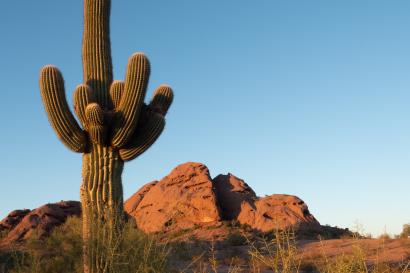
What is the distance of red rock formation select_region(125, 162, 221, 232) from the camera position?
2492 cm

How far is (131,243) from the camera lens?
6801 millimetres

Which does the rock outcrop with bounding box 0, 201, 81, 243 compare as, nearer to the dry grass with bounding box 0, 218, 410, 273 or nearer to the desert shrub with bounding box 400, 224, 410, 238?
the dry grass with bounding box 0, 218, 410, 273

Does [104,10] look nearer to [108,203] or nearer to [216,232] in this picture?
[108,203]

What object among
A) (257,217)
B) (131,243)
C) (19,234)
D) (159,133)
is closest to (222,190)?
(257,217)

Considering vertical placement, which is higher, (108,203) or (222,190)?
(222,190)

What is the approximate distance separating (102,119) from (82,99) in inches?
22.9

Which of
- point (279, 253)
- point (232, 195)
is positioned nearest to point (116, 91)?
point (279, 253)

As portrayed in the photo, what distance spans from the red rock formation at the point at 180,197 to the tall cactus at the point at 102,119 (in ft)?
43.0

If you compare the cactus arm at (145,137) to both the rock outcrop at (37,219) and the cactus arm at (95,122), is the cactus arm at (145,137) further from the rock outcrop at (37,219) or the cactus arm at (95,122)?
the rock outcrop at (37,219)

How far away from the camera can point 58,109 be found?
914cm

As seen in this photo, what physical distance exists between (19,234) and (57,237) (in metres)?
15.4

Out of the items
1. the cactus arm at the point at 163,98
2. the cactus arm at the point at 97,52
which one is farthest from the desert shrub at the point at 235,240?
the cactus arm at the point at 97,52

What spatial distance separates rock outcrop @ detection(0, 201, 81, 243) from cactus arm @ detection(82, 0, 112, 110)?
1420 centimetres

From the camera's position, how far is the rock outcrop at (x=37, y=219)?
2331 centimetres
